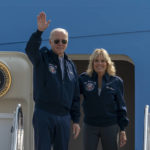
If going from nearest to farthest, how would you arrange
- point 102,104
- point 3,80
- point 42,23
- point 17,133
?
point 42,23, point 102,104, point 17,133, point 3,80

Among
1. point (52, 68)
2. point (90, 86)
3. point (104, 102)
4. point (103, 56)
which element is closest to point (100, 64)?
point (103, 56)

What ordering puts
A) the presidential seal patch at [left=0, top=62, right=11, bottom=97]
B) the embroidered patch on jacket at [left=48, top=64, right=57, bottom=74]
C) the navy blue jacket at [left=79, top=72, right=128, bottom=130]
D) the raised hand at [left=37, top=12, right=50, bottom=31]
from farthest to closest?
1. the presidential seal patch at [left=0, top=62, right=11, bottom=97]
2. the navy blue jacket at [left=79, top=72, right=128, bottom=130]
3. the embroidered patch on jacket at [left=48, top=64, right=57, bottom=74]
4. the raised hand at [left=37, top=12, right=50, bottom=31]

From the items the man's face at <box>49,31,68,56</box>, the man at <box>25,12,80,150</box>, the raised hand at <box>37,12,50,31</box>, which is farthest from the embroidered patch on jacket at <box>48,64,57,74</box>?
the raised hand at <box>37,12,50,31</box>

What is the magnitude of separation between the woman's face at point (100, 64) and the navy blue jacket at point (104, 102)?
2.4 inches

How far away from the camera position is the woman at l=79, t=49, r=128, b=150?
269cm

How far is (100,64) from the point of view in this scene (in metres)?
2.71

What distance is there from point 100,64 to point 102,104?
0.32m

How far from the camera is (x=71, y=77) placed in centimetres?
247

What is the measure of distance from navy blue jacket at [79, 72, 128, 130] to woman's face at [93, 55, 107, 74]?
0.20 ft

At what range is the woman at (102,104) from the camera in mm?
2688

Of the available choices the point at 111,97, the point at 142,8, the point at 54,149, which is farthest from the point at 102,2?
the point at 54,149

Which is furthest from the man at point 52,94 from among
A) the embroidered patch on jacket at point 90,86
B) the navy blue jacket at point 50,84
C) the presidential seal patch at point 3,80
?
the presidential seal patch at point 3,80

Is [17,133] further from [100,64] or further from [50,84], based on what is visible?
[100,64]

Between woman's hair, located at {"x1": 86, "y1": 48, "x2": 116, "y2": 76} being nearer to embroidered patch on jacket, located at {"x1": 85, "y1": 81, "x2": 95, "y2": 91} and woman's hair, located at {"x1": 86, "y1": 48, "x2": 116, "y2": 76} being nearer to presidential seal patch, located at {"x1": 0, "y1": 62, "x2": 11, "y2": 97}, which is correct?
embroidered patch on jacket, located at {"x1": 85, "y1": 81, "x2": 95, "y2": 91}
